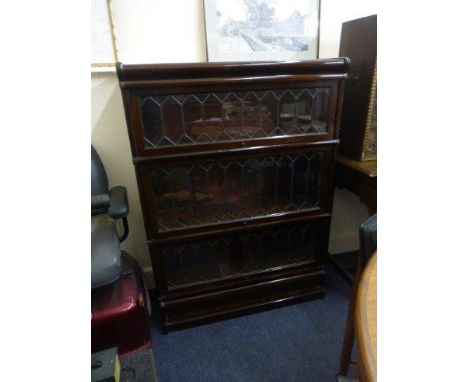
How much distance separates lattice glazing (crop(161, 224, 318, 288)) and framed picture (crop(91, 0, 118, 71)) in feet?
2.80

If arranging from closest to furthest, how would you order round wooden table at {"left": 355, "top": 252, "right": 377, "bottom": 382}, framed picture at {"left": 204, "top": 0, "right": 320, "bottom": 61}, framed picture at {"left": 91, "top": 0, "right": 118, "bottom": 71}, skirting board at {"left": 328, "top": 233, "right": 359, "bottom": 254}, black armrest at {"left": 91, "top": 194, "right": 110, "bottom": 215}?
round wooden table at {"left": 355, "top": 252, "right": 377, "bottom": 382}, black armrest at {"left": 91, "top": 194, "right": 110, "bottom": 215}, framed picture at {"left": 91, "top": 0, "right": 118, "bottom": 71}, framed picture at {"left": 204, "top": 0, "right": 320, "bottom": 61}, skirting board at {"left": 328, "top": 233, "right": 359, "bottom": 254}

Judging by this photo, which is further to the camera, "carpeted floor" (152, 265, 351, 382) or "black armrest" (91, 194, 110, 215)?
"carpeted floor" (152, 265, 351, 382)

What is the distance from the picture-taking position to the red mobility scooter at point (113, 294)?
1049mm

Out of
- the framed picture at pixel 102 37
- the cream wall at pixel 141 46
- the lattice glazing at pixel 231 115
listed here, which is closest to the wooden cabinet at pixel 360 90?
the cream wall at pixel 141 46

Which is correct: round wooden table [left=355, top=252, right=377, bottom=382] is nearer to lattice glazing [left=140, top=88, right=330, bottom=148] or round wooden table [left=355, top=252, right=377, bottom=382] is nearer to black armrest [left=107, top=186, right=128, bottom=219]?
lattice glazing [left=140, top=88, right=330, bottom=148]

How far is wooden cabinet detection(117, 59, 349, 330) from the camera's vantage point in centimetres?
106

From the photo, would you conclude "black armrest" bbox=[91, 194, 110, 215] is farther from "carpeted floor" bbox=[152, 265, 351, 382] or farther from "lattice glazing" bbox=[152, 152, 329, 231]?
"carpeted floor" bbox=[152, 265, 351, 382]

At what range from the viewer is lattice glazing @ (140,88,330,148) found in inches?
42.2

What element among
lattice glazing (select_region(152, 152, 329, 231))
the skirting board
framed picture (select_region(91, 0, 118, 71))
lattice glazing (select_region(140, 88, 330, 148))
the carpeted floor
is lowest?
the carpeted floor

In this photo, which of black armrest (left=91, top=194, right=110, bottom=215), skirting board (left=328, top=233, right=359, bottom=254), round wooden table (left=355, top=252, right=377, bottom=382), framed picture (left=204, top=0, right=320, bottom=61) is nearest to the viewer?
round wooden table (left=355, top=252, right=377, bottom=382)

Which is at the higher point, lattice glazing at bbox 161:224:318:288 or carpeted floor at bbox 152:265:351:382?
lattice glazing at bbox 161:224:318:288

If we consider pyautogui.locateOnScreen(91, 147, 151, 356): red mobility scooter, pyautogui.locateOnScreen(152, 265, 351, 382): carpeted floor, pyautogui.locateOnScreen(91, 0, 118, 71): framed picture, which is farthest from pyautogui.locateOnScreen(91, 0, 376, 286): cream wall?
pyautogui.locateOnScreen(152, 265, 351, 382): carpeted floor

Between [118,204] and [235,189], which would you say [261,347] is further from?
[118,204]
